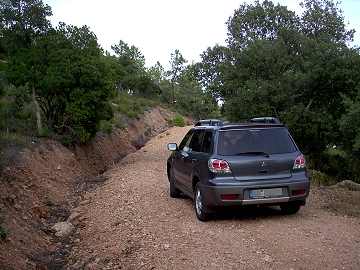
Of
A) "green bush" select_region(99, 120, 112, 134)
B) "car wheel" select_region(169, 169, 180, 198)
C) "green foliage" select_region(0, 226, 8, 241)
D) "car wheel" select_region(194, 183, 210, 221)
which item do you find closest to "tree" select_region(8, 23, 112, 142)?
"green bush" select_region(99, 120, 112, 134)

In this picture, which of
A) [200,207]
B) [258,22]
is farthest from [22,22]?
[258,22]

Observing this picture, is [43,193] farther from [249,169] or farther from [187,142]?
[249,169]

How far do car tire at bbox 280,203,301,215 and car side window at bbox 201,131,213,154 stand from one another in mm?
1776

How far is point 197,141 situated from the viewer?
1029 cm

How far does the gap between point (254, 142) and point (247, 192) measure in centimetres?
98

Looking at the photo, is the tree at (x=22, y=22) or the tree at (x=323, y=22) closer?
the tree at (x=22, y=22)

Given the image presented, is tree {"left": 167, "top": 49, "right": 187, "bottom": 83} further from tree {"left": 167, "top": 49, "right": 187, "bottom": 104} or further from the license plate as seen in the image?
the license plate

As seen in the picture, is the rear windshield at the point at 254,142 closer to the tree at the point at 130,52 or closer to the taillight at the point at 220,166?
the taillight at the point at 220,166

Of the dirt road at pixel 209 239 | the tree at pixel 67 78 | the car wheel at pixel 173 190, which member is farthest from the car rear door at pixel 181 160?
the tree at pixel 67 78

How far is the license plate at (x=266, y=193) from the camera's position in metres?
8.80

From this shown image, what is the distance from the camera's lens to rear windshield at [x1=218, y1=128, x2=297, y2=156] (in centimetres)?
910

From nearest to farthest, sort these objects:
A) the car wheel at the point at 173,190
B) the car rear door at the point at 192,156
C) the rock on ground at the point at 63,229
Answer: the car rear door at the point at 192,156 < the rock on ground at the point at 63,229 < the car wheel at the point at 173,190

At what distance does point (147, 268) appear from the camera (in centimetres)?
726

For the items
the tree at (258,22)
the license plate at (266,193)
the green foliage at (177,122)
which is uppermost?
the tree at (258,22)
